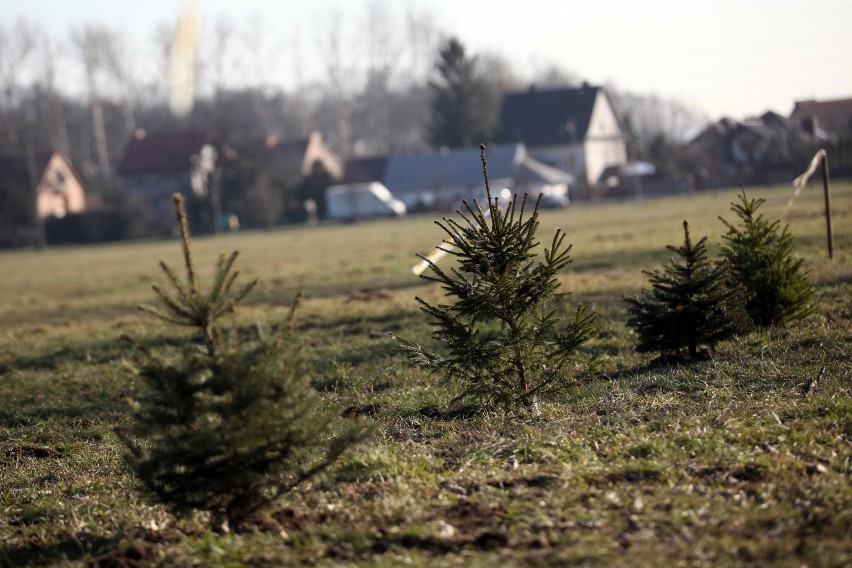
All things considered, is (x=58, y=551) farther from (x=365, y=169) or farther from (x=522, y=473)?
(x=365, y=169)

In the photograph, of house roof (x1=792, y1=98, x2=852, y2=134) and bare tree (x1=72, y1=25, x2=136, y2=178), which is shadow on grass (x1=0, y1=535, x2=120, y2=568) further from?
bare tree (x1=72, y1=25, x2=136, y2=178)

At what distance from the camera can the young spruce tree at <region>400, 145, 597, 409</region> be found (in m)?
7.18

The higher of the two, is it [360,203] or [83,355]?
[360,203]

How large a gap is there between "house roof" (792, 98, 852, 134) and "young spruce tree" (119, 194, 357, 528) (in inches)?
679

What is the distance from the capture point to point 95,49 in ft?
287

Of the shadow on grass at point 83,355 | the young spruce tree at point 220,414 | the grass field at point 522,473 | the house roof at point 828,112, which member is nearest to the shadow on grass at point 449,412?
the grass field at point 522,473

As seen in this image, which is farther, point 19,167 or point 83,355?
point 19,167

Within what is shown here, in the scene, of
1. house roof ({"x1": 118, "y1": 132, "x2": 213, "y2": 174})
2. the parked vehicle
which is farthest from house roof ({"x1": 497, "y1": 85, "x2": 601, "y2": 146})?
house roof ({"x1": 118, "y1": 132, "x2": 213, "y2": 174})

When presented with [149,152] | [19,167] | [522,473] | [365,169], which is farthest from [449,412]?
[365,169]

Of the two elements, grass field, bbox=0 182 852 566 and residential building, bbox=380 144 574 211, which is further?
residential building, bbox=380 144 574 211

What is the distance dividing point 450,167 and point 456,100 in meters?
10.6

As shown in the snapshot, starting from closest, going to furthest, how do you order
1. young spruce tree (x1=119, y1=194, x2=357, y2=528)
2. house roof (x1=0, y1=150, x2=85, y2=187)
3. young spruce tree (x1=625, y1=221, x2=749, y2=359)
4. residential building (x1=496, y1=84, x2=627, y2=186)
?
1. young spruce tree (x1=119, y1=194, x2=357, y2=528)
2. young spruce tree (x1=625, y1=221, x2=749, y2=359)
3. house roof (x1=0, y1=150, x2=85, y2=187)
4. residential building (x1=496, y1=84, x2=627, y2=186)

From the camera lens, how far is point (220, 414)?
16.9 feet

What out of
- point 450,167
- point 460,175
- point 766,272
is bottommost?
point 766,272
